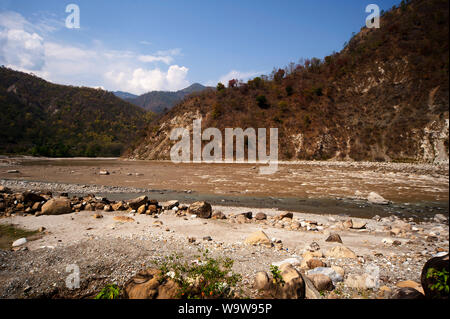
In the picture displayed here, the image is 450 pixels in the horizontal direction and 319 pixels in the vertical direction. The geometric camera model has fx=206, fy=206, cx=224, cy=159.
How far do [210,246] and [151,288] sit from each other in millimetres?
2287

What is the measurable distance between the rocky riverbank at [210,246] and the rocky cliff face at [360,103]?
2307 mm

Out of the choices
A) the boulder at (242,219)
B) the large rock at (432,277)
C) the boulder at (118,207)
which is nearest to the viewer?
the large rock at (432,277)

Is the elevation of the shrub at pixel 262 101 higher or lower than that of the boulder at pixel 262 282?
higher

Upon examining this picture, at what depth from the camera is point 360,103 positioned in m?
12.6

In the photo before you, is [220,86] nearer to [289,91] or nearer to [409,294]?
[289,91]

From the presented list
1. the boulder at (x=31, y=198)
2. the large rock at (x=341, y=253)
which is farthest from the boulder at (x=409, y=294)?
the boulder at (x=31, y=198)

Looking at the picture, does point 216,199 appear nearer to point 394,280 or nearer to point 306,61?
point 394,280

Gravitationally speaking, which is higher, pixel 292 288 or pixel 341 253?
pixel 292 288

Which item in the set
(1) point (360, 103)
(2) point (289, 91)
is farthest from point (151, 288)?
(2) point (289, 91)

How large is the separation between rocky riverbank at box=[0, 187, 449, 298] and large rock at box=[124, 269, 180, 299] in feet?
2.35

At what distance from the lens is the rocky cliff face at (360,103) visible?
3789 mm

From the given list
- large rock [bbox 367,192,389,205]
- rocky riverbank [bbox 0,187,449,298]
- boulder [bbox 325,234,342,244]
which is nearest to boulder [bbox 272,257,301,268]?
rocky riverbank [bbox 0,187,449,298]

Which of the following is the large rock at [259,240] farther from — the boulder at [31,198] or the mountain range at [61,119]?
the mountain range at [61,119]
